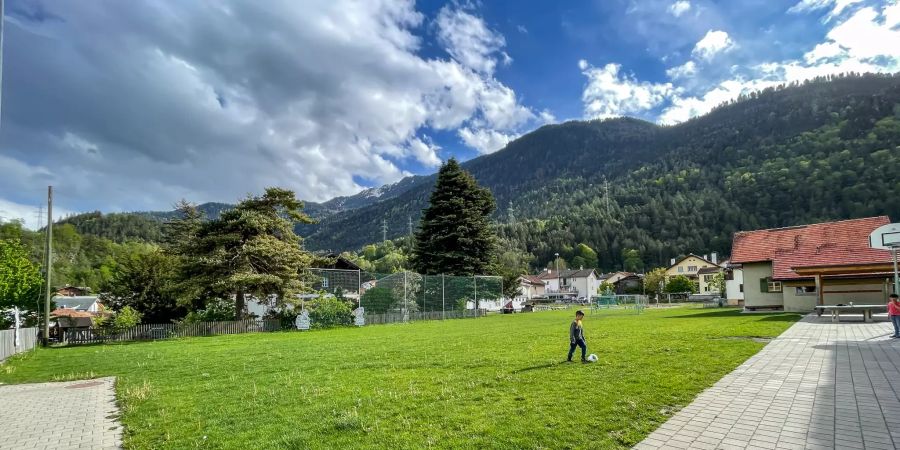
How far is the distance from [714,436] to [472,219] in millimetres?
40205

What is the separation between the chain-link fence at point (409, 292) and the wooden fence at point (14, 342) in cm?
1408

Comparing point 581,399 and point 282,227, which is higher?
point 282,227

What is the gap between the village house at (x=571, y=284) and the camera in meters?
109

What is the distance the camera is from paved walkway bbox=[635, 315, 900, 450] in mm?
4844

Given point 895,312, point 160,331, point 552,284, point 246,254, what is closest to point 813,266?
point 895,312

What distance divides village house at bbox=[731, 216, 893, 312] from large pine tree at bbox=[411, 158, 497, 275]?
21007 mm

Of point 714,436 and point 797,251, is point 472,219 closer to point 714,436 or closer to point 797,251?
point 797,251

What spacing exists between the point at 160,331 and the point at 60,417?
66.0ft

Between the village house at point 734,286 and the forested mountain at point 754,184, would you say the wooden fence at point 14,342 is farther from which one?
the forested mountain at point 754,184

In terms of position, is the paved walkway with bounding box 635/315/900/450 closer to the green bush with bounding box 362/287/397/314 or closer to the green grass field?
the green grass field

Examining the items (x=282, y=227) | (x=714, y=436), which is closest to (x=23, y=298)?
(x=282, y=227)

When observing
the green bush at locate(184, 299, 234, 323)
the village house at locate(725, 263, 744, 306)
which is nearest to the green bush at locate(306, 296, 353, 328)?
the green bush at locate(184, 299, 234, 323)

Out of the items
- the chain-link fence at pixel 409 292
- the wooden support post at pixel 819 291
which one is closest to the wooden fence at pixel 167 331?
the chain-link fence at pixel 409 292

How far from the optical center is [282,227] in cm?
3072
